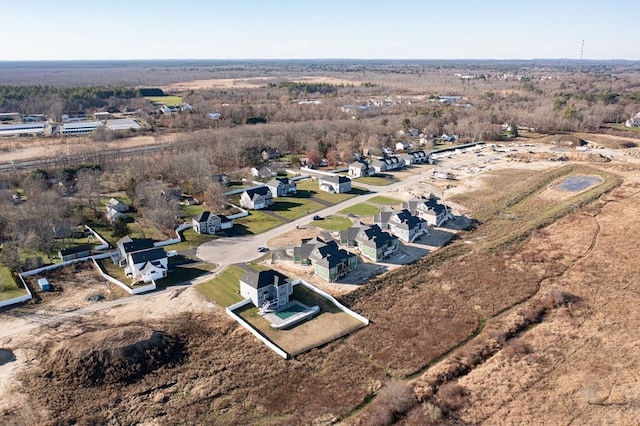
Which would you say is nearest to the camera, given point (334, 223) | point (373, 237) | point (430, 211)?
point (373, 237)

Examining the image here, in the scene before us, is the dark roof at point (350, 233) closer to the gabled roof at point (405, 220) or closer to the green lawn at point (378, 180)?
the gabled roof at point (405, 220)

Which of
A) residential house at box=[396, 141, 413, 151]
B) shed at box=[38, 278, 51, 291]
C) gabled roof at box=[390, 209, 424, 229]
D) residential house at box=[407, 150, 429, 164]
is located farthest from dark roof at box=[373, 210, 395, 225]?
residential house at box=[396, 141, 413, 151]

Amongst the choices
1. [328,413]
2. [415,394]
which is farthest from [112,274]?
[415,394]

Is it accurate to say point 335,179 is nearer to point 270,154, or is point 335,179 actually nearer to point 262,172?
point 262,172

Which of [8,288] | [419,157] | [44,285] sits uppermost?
[419,157]

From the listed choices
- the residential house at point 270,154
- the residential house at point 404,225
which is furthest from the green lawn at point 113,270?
the residential house at point 270,154

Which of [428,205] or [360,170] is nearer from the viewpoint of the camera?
[428,205]

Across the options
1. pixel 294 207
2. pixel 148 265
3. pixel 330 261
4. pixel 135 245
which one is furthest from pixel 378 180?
pixel 148 265
